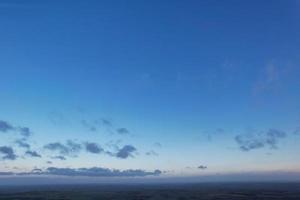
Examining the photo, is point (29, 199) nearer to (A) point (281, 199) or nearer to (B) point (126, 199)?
(B) point (126, 199)

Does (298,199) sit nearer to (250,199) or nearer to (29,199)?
(250,199)

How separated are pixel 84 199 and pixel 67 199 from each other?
17.6 feet

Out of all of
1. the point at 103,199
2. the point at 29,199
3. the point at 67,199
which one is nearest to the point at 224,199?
the point at 103,199

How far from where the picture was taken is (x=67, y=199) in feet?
408

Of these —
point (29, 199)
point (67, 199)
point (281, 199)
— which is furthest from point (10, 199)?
point (281, 199)

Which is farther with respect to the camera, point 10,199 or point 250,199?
point 10,199

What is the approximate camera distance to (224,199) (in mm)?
113125

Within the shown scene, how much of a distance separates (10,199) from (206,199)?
60.6 metres

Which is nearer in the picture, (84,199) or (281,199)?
(281,199)

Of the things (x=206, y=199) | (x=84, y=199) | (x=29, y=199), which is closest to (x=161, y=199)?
(x=206, y=199)

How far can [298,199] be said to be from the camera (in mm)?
110500

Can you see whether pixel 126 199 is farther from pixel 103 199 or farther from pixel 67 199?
pixel 67 199

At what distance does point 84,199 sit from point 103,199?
612 cm

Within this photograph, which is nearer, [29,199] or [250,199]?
[250,199]
